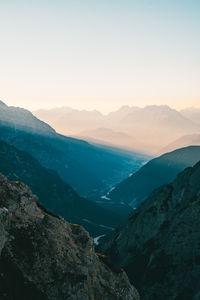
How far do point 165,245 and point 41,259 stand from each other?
87.6 meters

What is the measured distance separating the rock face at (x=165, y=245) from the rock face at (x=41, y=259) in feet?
178

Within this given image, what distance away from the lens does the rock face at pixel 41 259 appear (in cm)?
3278

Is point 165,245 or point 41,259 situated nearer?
point 41,259

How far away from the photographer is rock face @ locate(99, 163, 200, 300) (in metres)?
97.2

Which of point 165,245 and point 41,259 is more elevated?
point 41,259

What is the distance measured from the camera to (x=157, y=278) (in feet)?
340

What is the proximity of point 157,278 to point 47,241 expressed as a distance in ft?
260

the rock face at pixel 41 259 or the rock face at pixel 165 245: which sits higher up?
the rock face at pixel 41 259

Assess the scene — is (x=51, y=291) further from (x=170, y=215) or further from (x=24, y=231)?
(x=170, y=215)

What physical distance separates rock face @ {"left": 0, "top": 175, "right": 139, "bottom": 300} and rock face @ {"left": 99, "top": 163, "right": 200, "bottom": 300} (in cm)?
5413

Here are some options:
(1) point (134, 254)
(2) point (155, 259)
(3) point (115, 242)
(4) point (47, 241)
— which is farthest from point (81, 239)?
(3) point (115, 242)

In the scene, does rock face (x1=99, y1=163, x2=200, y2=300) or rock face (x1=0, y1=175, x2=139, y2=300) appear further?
rock face (x1=99, y1=163, x2=200, y2=300)

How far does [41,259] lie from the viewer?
3500 centimetres

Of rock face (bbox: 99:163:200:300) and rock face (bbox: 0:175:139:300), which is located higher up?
rock face (bbox: 0:175:139:300)
